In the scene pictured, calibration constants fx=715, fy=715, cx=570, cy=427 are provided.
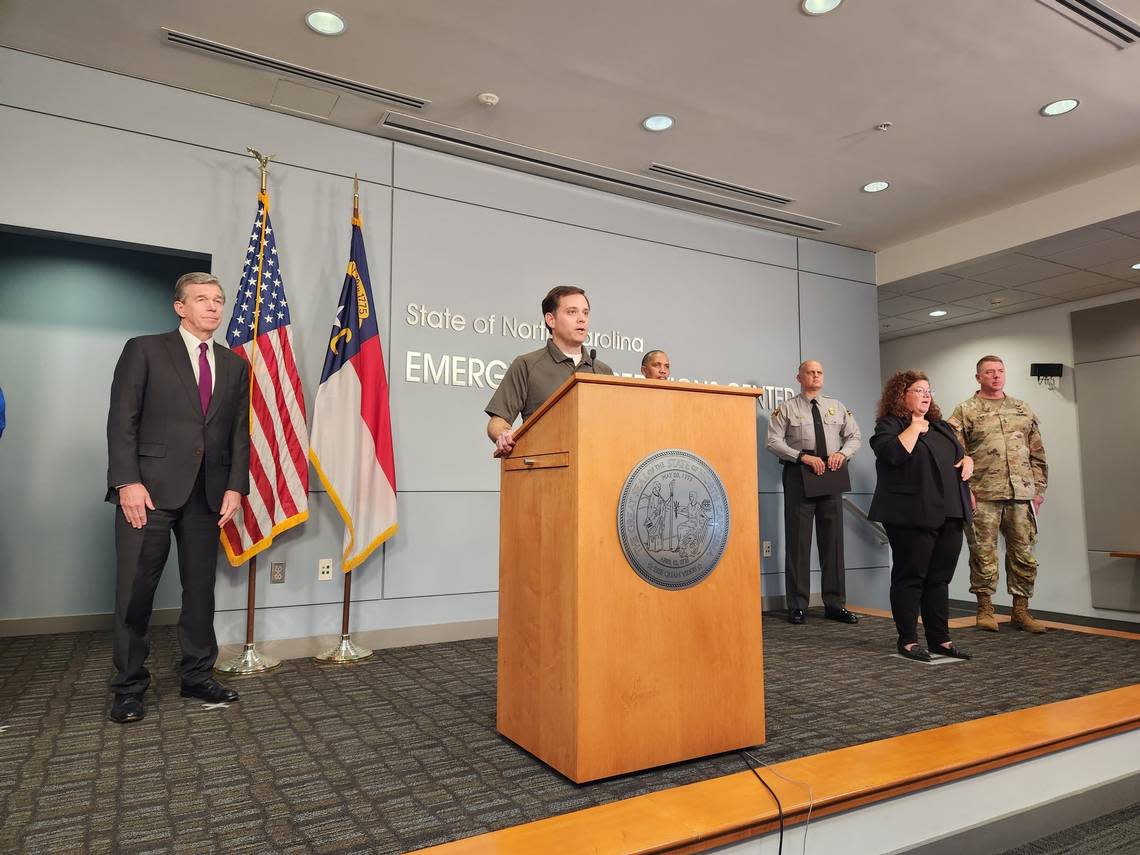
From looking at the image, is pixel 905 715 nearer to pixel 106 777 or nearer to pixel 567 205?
pixel 106 777

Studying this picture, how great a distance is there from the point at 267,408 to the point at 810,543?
3.66 meters

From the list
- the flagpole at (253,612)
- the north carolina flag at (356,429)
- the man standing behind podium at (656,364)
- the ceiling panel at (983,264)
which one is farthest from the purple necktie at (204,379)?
the ceiling panel at (983,264)

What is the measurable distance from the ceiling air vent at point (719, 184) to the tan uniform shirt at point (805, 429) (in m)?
1.49

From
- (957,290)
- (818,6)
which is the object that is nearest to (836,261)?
(957,290)

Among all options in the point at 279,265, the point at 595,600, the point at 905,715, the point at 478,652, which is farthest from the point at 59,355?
the point at 905,715

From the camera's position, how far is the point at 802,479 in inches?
199

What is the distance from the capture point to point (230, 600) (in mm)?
3721

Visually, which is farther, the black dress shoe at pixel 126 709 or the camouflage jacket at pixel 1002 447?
the camouflage jacket at pixel 1002 447

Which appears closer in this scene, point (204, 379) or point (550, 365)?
point (550, 365)

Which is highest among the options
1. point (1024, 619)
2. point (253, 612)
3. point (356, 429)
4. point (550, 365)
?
point (550, 365)

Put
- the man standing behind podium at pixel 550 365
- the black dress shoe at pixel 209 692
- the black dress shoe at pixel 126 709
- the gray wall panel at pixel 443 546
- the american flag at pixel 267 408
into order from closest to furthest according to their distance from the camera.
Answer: the man standing behind podium at pixel 550 365
the black dress shoe at pixel 126 709
the black dress shoe at pixel 209 692
the american flag at pixel 267 408
the gray wall panel at pixel 443 546

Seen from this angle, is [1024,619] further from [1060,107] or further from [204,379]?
[204,379]

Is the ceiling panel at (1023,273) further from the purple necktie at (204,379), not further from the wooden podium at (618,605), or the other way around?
the purple necktie at (204,379)

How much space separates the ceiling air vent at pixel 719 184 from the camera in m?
4.84
